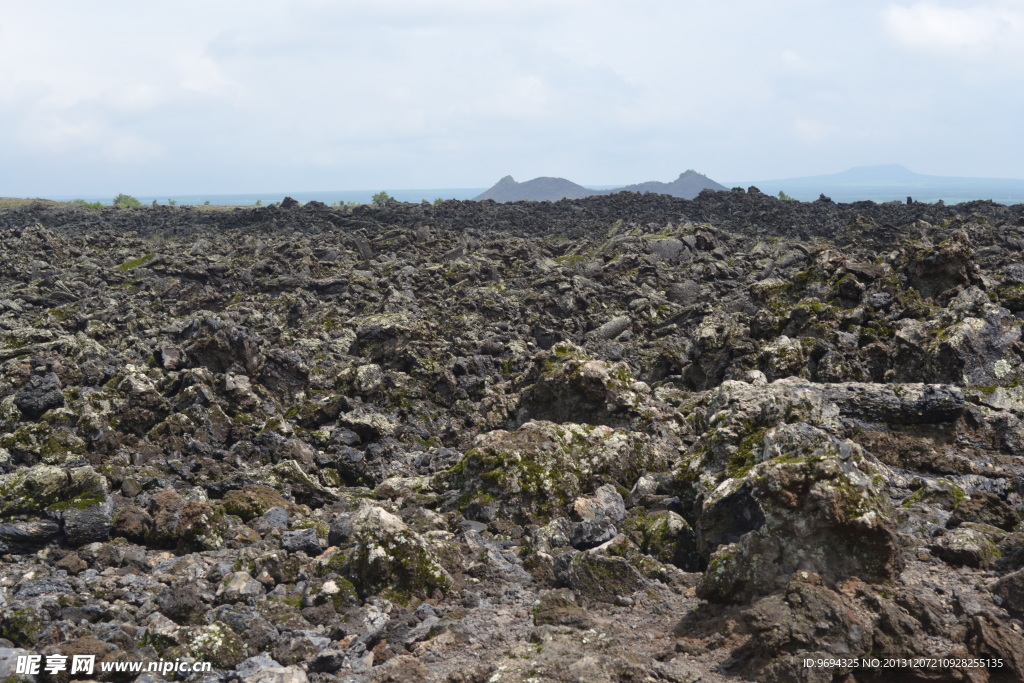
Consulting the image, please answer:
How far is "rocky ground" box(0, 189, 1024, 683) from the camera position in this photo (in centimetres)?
1122

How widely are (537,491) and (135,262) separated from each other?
176 ft

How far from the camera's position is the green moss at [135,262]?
5809cm

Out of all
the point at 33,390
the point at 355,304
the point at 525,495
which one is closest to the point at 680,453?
the point at 525,495

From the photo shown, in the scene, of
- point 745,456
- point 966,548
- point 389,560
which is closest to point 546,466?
point 745,456

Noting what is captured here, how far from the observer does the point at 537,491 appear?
17.5 m

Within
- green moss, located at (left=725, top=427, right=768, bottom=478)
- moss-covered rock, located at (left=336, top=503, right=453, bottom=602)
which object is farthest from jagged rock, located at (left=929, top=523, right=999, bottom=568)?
moss-covered rock, located at (left=336, top=503, right=453, bottom=602)

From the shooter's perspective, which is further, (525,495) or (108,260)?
(108,260)

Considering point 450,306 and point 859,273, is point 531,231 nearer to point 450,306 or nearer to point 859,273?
point 450,306

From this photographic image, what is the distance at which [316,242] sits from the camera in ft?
224

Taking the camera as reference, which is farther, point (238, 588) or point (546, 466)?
point (546, 466)

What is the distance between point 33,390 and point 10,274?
37.2 m

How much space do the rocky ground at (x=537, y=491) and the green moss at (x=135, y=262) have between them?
726 inches

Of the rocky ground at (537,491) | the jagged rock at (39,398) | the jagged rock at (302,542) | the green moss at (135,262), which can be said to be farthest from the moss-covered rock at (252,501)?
the green moss at (135,262)

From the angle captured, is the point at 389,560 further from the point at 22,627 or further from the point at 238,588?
the point at 22,627
